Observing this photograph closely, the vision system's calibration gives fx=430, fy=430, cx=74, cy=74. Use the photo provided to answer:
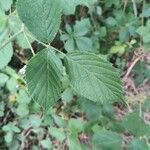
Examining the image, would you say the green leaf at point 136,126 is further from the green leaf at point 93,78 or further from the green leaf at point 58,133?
the green leaf at point 93,78

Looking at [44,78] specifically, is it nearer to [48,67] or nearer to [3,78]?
[48,67]

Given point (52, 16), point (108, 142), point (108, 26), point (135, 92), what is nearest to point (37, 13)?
point (52, 16)

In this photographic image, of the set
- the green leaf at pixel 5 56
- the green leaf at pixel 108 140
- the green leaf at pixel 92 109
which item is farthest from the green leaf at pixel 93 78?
the green leaf at pixel 92 109

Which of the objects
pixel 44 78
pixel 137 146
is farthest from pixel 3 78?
pixel 44 78

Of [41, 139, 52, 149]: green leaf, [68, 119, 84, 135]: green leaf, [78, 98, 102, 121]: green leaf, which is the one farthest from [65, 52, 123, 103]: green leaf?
[41, 139, 52, 149]: green leaf

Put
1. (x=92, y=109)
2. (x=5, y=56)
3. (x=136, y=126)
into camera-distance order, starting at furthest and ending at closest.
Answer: (x=92, y=109), (x=136, y=126), (x=5, y=56)

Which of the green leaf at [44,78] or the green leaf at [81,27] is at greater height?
the green leaf at [44,78]
